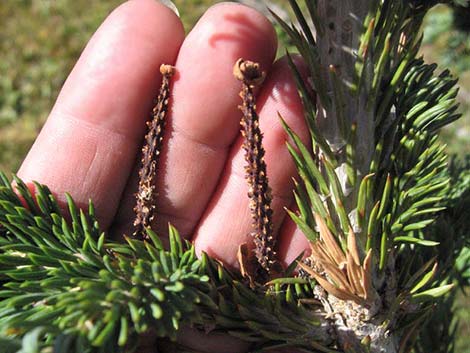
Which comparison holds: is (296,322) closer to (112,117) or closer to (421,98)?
(421,98)

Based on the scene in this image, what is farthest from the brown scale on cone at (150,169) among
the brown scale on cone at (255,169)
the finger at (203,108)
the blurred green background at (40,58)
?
the blurred green background at (40,58)

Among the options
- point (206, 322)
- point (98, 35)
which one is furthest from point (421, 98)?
point (98, 35)

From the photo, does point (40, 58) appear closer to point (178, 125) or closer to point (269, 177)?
point (178, 125)

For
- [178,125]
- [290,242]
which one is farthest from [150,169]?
[290,242]

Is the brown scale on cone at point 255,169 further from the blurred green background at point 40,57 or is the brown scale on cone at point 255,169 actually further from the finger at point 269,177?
the blurred green background at point 40,57

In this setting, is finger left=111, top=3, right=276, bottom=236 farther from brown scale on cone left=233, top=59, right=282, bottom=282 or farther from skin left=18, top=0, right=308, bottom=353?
brown scale on cone left=233, top=59, right=282, bottom=282
